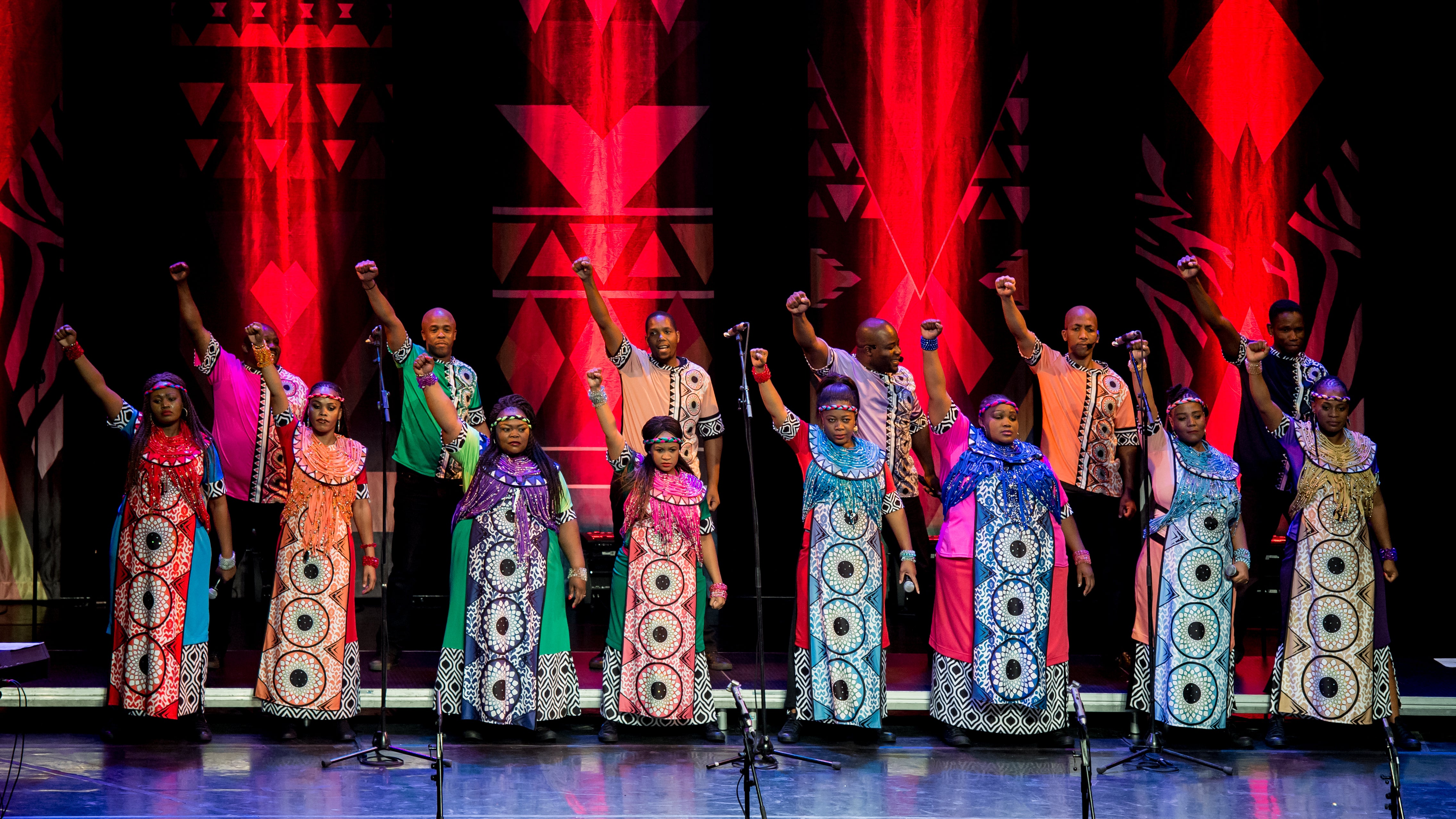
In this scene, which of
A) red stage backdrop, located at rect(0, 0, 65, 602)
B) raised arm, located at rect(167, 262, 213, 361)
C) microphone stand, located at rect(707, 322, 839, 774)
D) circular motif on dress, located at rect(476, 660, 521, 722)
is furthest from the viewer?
red stage backdrop, located at rect(0, 0, 65, 602)

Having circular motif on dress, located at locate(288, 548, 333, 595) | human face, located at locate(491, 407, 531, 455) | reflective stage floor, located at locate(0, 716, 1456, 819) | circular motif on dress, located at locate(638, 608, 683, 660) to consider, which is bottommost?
reflective stage floor, located at locate(0, 716, 1456, 819)

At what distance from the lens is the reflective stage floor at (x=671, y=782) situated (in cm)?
438

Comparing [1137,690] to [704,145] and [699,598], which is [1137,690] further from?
[704,145]

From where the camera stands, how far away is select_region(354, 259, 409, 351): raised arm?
5324 millimetres

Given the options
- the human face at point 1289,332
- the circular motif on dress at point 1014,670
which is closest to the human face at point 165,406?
the circular motif on dress at point 1014,670

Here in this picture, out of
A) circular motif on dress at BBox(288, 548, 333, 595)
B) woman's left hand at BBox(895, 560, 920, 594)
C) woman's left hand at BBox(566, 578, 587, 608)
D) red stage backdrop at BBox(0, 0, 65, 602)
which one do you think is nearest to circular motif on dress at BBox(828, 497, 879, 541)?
woman's left hand at BBox(895, 560, 920, 594)

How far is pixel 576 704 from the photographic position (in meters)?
5.17

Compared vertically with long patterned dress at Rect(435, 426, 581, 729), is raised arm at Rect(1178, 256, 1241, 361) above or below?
above

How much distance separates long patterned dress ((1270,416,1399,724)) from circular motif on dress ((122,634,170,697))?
4109 mm

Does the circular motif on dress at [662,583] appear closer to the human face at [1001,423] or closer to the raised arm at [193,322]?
the human face at [1001,423]

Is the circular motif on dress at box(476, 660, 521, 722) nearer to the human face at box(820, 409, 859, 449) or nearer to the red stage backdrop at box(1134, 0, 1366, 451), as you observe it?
the human face at box(820, 409, 859, 449)

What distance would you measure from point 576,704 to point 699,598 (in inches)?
23.5

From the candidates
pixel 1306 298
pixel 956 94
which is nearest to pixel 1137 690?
pixel 1306 298

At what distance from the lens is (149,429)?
202 inches
